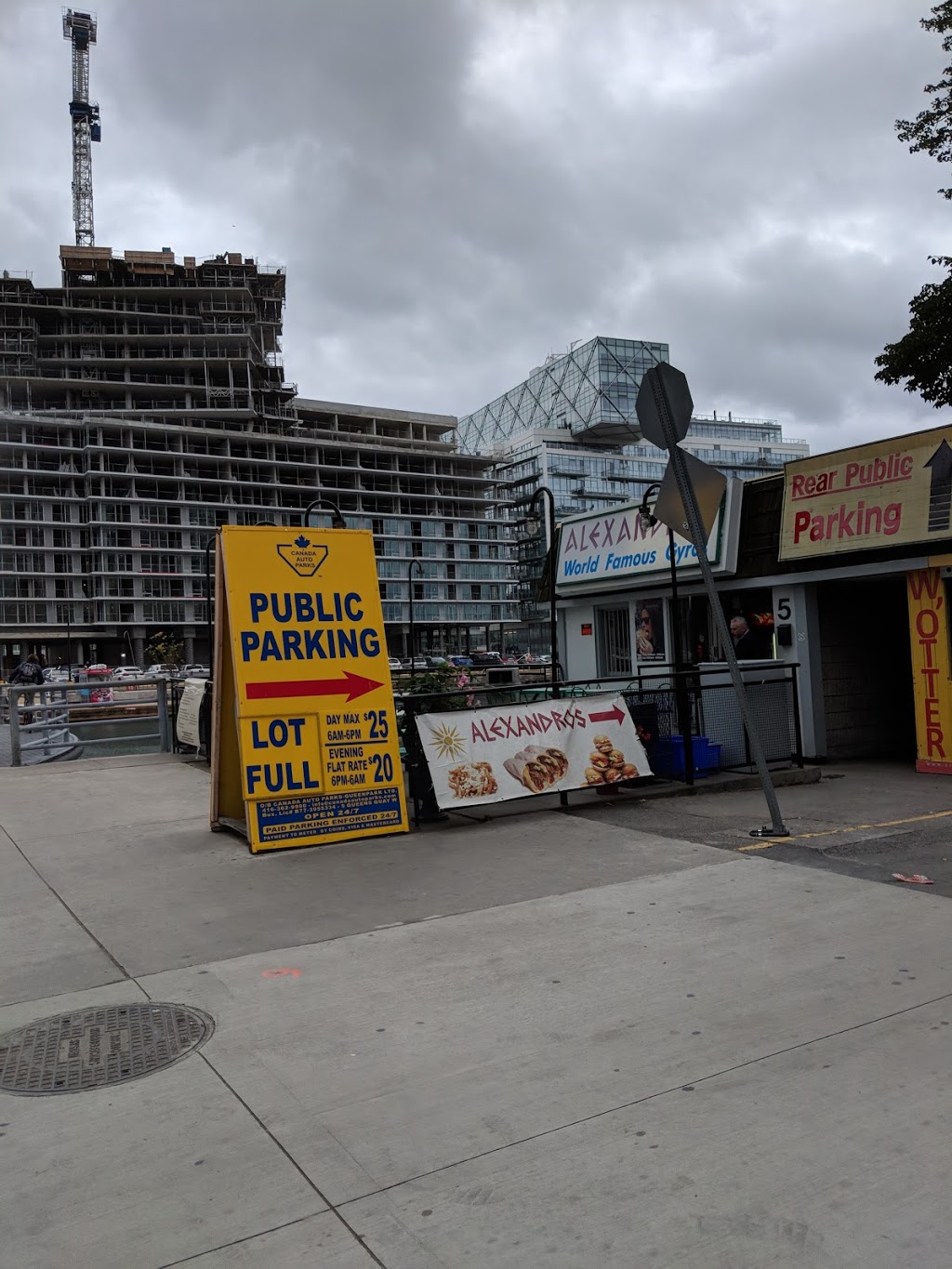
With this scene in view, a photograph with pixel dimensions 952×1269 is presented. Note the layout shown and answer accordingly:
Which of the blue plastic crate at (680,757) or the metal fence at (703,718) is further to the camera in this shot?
the blue plastic crate at (680,757)

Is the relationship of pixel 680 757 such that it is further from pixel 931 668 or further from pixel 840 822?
pixel 931 668

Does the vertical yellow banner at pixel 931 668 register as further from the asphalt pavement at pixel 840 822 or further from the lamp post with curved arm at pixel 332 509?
the lamp post with curved arm at pixel 332 509

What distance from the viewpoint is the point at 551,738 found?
9.62m

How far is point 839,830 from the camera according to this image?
8.33 metres

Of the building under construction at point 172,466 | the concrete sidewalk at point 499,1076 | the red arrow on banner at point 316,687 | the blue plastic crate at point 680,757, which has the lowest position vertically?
the concrete sidewalk at point 499,1076

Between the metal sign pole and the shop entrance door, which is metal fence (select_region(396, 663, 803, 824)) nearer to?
the shop entrance door

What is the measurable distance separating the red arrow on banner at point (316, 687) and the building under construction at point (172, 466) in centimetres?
9597

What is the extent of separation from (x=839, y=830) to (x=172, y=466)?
4318 inches

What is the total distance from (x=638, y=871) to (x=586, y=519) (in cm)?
982

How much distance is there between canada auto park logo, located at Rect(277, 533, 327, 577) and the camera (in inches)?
356

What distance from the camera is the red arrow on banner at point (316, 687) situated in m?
8.52

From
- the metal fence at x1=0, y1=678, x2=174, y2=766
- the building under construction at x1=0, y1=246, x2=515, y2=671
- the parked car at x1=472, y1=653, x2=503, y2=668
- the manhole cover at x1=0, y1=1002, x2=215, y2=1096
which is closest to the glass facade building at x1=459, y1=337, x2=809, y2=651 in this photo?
the building under construction at x1=0, y1=246, x2=515, y2=671

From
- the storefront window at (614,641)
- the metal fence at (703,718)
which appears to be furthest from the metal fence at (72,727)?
the storefront window at (614,641)

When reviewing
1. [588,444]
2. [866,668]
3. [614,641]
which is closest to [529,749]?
[866,668]
